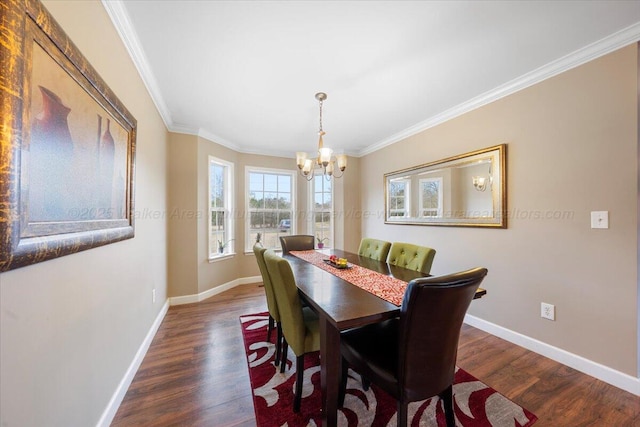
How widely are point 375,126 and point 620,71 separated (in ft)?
7.11

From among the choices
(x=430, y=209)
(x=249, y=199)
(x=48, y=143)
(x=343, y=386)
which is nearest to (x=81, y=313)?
(x=48, y=143)

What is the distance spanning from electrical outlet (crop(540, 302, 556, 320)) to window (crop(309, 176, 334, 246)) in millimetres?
3054

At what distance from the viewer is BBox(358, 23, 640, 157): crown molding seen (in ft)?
5.58

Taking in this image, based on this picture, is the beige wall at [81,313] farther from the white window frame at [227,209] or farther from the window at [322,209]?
the window at [322,209]

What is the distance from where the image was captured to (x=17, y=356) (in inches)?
31.6

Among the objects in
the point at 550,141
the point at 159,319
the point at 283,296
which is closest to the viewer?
the point at 283,296

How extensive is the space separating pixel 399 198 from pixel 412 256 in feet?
5.38

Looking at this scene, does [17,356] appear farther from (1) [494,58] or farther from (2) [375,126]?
(2) [375,126]

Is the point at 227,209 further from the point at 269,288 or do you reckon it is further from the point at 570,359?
the point at 570,359

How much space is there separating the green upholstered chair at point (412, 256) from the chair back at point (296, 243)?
122 cm

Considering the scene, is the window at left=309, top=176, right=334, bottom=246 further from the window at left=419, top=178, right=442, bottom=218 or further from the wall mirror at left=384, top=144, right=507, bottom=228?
the window at left=419, top=178, right=442, bottom=218

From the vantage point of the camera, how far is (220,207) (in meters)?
3.95

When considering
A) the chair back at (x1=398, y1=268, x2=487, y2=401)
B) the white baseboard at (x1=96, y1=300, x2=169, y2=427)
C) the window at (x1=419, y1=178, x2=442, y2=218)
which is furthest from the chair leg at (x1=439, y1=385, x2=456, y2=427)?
the window at (x1=419, y1=178, x2=442, y2=218)

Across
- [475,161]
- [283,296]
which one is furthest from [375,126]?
[283,296]
